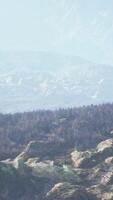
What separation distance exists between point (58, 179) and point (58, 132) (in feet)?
91.7

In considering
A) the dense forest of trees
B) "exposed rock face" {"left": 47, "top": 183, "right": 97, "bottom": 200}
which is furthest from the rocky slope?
the dense forest of trees

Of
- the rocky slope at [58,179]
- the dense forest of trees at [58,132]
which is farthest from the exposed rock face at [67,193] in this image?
the dense forest of trees at [58,132]

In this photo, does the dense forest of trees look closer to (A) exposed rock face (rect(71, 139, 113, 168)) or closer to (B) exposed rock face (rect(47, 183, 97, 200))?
(A) exposed rock face (rect(71, 139, 113, 168))

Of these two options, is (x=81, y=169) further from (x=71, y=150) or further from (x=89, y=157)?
(x=71, y=150)

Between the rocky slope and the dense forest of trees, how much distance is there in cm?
766

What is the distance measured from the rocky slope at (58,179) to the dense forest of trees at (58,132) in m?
7.66

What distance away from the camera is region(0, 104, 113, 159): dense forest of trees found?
182ft

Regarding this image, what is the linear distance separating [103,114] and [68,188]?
48.9 m

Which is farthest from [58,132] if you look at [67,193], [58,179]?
[67,193]

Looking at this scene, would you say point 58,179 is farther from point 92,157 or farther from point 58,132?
point 58,132

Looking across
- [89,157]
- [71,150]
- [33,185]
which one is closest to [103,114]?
[71,150]

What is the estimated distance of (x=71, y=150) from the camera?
52969mm

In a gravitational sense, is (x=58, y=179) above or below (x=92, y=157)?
above

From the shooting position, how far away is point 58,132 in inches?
2665
